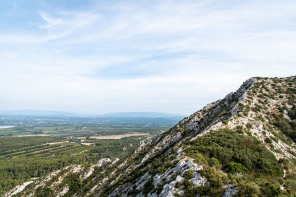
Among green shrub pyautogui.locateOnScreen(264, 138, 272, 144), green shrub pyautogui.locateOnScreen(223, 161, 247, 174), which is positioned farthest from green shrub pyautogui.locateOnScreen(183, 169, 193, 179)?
green shrub pyautogui.locateOnScreen(264, 138, 272, 144)

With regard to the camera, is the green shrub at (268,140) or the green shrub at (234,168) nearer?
the green shrub at (234,168)

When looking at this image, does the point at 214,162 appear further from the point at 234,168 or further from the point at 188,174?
the point at 188,174

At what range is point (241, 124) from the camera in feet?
125

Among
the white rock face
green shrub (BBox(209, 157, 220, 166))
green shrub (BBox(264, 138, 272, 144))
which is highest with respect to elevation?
green shrub (BBox(264, 138, 272, 144))

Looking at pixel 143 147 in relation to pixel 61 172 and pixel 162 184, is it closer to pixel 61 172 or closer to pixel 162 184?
pixel 61 172

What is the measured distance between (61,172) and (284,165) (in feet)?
322

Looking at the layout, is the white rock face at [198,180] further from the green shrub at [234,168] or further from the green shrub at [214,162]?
the green shrub at [234,168]

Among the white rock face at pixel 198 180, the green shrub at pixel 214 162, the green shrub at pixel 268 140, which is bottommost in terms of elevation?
the white rock face at pixel 198 180

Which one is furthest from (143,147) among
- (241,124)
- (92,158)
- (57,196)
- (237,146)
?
(92,158)

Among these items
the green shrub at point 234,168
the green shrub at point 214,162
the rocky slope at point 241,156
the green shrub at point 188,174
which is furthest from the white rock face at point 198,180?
the green shrub at point 234,168

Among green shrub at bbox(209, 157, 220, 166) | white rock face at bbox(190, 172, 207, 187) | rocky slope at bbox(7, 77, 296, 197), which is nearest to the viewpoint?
rocky slope at bbox(7, 77, 296, 197)

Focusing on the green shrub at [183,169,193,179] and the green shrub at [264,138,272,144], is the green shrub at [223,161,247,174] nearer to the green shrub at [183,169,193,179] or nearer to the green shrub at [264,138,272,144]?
the green shrub at [183,169,193,179]

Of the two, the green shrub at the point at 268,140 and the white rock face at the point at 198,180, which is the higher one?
the green shrub at the point at 268,140

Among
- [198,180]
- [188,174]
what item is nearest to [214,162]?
[188,174]
